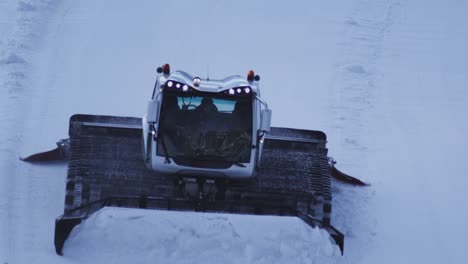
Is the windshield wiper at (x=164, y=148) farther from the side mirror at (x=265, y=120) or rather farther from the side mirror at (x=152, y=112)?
the side mirror at (x=265, y=120)

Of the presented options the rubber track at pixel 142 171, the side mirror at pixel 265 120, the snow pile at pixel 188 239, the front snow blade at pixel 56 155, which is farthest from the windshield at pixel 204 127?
the front snow blade at pixel 56 155

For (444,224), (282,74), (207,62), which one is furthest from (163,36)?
(444,224)

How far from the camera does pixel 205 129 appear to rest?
8023mm

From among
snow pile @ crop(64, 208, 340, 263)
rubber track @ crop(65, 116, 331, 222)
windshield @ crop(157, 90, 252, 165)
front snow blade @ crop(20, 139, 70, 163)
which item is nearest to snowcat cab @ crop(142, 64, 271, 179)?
windshield @ crop(157, 90, 252, 165)

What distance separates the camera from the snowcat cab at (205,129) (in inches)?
313

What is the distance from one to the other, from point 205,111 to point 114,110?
4.00 m

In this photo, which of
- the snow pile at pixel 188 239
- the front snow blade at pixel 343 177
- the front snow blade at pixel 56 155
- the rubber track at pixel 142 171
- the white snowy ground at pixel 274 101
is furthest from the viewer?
the front snow blade at pixel 343 177

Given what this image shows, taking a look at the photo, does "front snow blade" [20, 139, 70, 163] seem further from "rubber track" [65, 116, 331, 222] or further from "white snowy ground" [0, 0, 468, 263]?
"rubber track" [65, 116, 331, 222]

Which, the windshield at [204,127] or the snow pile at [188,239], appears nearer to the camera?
the snow pile at [188,239]

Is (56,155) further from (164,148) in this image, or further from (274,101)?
(274,101)

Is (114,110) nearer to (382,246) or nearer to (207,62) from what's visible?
(207,62)

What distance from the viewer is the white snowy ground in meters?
Result: 7.14

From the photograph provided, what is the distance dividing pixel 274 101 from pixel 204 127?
4612mm

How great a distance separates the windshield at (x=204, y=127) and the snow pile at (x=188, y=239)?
90 cm
